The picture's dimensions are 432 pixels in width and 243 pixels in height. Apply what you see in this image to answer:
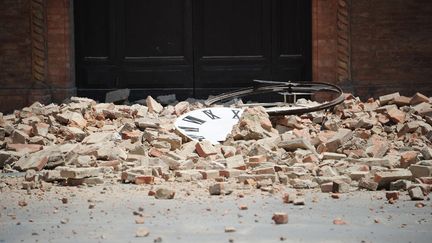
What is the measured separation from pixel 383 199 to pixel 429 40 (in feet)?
22.8

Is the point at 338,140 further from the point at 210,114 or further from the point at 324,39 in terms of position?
the point at 324,39

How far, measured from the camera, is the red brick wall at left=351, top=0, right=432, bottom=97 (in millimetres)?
12898

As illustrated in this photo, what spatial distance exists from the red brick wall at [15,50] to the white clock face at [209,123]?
435cm

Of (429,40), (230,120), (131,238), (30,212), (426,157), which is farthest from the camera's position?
(429,40)

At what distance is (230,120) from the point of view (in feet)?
30.7

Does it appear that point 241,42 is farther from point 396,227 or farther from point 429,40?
point 396,227

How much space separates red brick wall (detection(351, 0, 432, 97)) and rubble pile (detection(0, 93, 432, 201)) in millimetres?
2314

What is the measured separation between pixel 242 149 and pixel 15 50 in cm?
584

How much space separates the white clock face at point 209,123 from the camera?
29.3 ft

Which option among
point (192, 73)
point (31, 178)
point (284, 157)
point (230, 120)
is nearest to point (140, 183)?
point (31, 178)

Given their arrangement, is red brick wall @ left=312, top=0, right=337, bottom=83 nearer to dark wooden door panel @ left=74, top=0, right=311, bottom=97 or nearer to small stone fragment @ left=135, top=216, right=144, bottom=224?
dark wooden door panel @ left=74, top=0, right=311, bottom=97

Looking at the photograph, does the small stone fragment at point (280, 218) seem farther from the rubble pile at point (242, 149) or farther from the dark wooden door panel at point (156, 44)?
the dark wooden door panel at point (156, 44)

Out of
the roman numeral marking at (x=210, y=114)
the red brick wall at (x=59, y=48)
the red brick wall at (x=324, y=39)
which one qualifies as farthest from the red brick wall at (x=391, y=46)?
the red brick wall at (x=59, y=48)

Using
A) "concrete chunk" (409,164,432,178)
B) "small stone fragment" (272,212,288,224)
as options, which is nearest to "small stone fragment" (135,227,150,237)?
"small stone fragment" (272,212,288,224)
